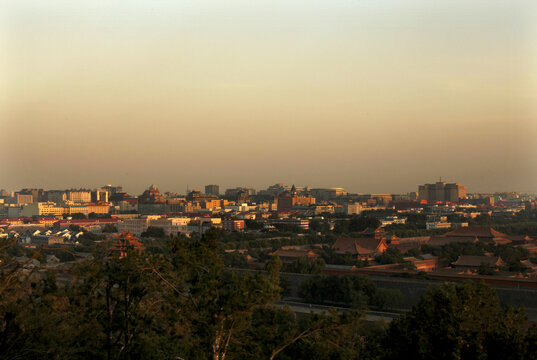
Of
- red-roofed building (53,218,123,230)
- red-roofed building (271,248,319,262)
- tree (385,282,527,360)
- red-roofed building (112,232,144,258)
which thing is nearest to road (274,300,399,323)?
red-roofed building (271,248,319,262)

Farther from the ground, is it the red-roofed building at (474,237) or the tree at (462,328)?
the tree at (462,328)

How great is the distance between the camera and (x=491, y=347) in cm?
865

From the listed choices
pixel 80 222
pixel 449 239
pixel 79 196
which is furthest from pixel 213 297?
pixel 79 196

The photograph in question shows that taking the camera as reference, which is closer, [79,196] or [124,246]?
[124,246]

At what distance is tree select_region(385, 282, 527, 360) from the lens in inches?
336

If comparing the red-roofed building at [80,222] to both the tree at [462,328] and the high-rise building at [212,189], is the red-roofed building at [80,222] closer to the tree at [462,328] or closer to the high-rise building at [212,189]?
the tree at [462,328]

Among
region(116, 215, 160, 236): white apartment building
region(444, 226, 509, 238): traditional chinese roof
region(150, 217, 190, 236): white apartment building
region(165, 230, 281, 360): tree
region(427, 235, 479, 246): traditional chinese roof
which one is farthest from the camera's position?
region(150, 217, 190, 236): white apartment building

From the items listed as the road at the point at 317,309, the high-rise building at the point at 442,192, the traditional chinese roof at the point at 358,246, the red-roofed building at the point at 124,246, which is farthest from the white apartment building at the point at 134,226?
the high-rise building at the point at 442,192

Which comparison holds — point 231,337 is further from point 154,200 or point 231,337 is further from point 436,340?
point 154,200

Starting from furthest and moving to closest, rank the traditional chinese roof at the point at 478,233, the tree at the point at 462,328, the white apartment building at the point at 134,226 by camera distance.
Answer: the white apartment building at the point at 134,226 → the traditional chinese roof at the point at 478,233 → the tree at the point at 462,328

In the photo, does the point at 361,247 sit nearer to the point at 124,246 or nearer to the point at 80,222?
the point at 124,246

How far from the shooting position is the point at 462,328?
28.3 ft

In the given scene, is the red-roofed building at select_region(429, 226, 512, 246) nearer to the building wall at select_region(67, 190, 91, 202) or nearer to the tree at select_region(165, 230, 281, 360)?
the tree at select_region(165, 230, 281, 360)

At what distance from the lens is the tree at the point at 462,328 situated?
855 centimetres
